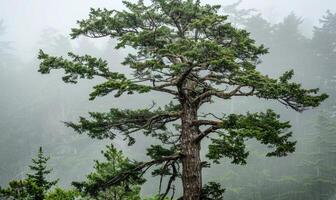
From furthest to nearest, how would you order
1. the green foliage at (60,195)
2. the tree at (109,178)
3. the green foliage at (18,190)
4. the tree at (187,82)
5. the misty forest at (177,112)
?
the green foliage at (60,195)
the green foliage at (18,190)
the tree at (109,178)
the misty forest at (177,112)
the tree at (187,82)

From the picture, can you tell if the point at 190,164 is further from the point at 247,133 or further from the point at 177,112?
the point at 247,133

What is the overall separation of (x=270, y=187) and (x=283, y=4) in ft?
494

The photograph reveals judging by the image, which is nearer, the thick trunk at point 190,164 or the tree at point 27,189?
the thick trunk at point 190,164

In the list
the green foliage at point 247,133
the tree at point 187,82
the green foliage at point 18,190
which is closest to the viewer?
the green foliage at point 247,133

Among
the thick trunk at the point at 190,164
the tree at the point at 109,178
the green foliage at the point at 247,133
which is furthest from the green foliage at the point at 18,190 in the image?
the green foliage at the point at 247,133

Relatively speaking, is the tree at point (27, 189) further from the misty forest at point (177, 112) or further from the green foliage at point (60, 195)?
the green foliage at point (60, 195)

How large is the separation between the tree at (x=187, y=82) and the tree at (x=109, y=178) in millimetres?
186

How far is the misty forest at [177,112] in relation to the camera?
9.16 m

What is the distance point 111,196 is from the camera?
38.5 feet

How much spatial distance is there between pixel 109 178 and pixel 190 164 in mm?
2186

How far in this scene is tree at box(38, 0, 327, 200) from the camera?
28.5ft

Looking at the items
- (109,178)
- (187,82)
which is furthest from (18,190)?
(187,82)

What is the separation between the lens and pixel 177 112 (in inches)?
424

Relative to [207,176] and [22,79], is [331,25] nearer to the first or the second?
[207,176]
